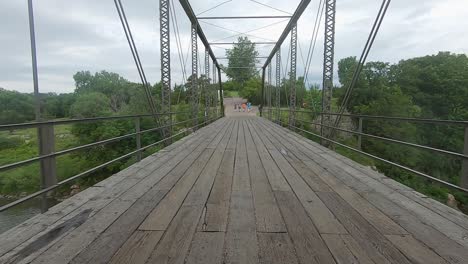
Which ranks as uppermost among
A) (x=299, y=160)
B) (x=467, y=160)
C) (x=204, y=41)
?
(x=204, y=41)

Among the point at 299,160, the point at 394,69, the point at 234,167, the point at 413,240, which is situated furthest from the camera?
the point at 394,69

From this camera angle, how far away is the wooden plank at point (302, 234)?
1.92 m

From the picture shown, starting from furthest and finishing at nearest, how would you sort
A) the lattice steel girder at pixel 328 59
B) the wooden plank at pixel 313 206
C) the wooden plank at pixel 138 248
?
1. the lattice steel girder at pixel 328 59
2. the wooden plank at pixel 313 206
3. the wooden plank at pixel 138 248

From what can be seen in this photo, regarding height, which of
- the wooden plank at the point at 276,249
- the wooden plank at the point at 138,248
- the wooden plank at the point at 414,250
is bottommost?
the wooden plank at the point at 414,250

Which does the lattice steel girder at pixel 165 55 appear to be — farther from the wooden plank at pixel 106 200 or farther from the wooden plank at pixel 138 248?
the wooden plank at pixel 138 248

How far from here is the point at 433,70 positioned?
35.0 metres

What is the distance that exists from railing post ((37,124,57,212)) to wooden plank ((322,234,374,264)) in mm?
2395

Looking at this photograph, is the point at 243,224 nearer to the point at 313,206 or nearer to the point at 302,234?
the point at 302,234

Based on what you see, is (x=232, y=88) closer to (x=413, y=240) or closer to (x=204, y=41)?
(x=204, y=41)

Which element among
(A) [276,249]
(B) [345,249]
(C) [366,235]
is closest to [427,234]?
(C) [366,235]

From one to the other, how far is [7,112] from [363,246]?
9305 mm

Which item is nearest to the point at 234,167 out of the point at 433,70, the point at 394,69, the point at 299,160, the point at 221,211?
the point at 299,160

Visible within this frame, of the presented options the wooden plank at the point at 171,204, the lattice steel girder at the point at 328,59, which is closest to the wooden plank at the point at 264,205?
the wooden plank at the point at 171,204

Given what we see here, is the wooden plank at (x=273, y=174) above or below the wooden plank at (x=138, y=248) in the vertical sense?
below
